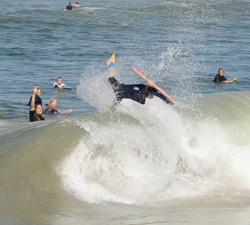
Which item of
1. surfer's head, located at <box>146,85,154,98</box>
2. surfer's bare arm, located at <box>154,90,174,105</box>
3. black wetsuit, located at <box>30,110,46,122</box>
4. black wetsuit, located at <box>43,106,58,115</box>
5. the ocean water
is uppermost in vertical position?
surfer's head, located at <box>146,85,154,98</box>

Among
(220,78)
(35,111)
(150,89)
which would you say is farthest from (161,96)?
(220,78)

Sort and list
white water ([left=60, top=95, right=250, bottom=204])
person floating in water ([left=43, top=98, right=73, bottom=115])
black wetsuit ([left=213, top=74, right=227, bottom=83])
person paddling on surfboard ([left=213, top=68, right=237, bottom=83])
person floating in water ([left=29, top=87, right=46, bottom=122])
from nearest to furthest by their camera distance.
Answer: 1. white water ([left=60, top=95, right=250, bottom=204])
2. person floating in water ([left=29, top=87, right=46, bottom=122])
3. person floating in water ([left=43, top=98, right=73, bottom=115])
4. person paddling on surfboard ([left=213, top=68, right=237, bottom=83])
5. black wetsuit ([left=213, top=74, right=227, bottom=83])

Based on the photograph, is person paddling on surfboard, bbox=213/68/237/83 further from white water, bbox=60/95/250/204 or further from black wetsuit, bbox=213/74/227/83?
white water, bbox=60/95/250/204

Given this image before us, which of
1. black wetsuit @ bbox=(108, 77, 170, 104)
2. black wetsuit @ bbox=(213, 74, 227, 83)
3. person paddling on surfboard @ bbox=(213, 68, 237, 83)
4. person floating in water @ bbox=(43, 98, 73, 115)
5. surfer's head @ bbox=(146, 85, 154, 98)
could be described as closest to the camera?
black wetsuit @ bbox=(108, 77, 170, 104)

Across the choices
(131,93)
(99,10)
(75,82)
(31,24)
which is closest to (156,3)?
(99,10)

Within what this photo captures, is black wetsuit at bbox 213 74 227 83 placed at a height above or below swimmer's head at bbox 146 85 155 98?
below

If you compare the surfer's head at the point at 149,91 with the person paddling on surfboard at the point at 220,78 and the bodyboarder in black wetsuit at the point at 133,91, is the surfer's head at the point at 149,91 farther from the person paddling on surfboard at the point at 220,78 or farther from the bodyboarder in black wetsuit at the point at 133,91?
the person paddling on surfboard at the point at 220,78

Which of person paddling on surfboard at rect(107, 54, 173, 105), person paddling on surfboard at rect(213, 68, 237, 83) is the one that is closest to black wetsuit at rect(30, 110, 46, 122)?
person paddling on surfboard at rect(107, 54, 173, 105)

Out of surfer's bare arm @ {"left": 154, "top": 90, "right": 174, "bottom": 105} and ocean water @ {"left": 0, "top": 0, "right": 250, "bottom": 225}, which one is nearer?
ocean water @ {"left": 0, "top": 0, "right": 250, "bottom": 225}

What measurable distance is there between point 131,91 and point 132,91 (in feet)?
0.08

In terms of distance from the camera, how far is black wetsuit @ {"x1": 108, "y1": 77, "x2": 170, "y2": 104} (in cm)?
1240

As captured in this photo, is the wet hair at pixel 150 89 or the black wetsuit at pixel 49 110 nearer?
the wet hair at pixel 150 89

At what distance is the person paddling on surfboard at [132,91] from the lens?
12406 millimetres

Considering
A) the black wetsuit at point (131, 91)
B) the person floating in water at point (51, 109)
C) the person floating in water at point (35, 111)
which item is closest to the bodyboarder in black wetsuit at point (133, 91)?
the black wetsuit at point (131, 91)
